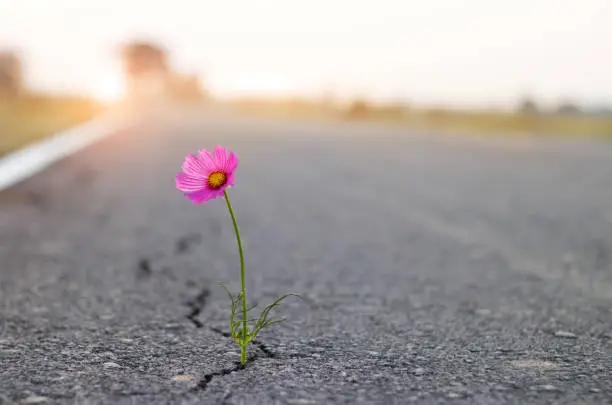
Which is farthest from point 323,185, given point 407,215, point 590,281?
point 590,281

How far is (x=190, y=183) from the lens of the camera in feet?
8.32

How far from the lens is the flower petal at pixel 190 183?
2529 mm

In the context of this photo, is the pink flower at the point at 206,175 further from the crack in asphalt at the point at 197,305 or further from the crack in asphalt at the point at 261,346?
the crack in asphalt at the point at 197,305

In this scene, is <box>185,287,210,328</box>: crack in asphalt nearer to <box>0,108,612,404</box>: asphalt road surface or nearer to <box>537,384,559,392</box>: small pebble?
<box>0,108,612,404</box>: asphalt road surface

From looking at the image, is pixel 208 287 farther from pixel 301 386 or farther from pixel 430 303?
pixel 301 386

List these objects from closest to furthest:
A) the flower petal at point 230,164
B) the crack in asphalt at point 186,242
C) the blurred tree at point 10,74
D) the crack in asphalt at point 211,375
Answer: the crack in asphalt at point 211,375
the flower petal at point 230,164
the crack in asphalt at point 186,242
the blurred tree at point 10,74

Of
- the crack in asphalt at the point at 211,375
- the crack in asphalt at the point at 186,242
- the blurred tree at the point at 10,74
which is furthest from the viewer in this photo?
the blurred tree at the point at 10,74

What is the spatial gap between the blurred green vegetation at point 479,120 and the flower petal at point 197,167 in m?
15.1

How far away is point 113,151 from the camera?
39.7 feet

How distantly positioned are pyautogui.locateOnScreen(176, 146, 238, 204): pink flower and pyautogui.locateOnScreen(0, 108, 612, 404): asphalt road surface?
53cm

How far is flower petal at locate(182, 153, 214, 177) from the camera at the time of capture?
252 cm

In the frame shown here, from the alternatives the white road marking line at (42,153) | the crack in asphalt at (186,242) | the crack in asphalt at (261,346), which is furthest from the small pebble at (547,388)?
the white road marking line at (42,153)

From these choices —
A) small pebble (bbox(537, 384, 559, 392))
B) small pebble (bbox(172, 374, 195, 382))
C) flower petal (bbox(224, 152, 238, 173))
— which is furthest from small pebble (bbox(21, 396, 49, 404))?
small pebble (bbox(537, 384, 559, 392))

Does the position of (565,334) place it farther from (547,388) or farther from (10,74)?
(10,74)
